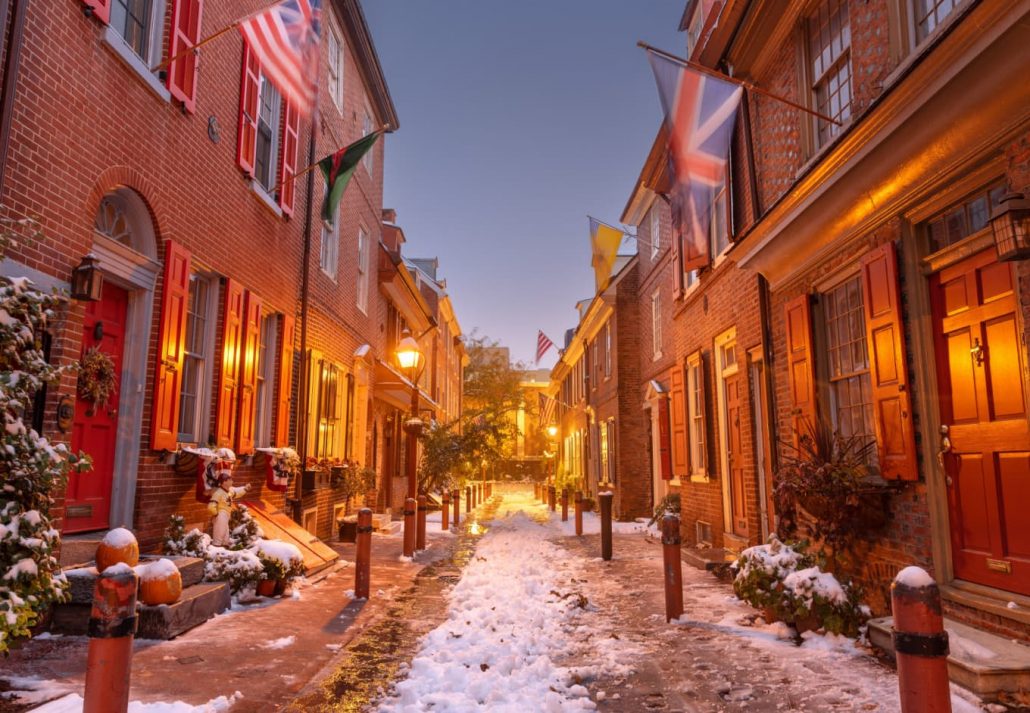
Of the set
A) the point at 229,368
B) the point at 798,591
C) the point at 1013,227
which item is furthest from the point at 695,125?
the point at 229,368

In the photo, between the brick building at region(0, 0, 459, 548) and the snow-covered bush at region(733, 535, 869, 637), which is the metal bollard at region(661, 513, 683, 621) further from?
the brick building at region(0, 0, 459, 548)

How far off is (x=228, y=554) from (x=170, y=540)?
55cm

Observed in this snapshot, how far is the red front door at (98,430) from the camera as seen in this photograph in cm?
580

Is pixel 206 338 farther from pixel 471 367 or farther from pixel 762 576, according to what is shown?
pixel 471 367

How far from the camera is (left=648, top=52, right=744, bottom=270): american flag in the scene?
26.5 feet

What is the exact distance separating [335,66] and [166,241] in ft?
26.5

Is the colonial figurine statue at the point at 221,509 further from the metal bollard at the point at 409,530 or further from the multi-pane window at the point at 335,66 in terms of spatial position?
the multi-pane window at the point at 335,66

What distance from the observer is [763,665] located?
4.82 metres

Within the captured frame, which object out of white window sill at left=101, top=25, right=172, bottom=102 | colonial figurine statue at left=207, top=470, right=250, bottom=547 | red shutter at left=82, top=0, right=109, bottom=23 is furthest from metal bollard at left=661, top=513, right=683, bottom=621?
red shutter at left=82, top=0, right=109, bottom=23

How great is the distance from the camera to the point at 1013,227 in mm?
4031

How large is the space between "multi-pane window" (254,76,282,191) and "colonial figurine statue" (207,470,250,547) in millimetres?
4735

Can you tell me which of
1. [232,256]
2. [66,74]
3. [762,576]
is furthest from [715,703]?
[232,256]

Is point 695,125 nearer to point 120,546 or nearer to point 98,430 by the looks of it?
point 98,430

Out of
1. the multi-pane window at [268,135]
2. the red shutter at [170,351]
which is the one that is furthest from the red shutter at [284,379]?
the red shutter at [170,351]
